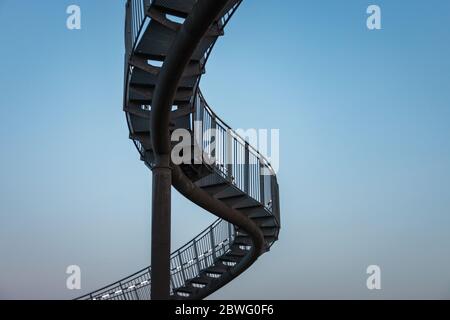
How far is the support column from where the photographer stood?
11117 mm

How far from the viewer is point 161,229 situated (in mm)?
11352

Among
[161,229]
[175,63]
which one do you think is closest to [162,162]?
[161,229]

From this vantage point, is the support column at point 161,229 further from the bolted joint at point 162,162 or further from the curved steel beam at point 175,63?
the curved steel beam at point 175,63

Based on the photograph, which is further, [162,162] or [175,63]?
[162,162]

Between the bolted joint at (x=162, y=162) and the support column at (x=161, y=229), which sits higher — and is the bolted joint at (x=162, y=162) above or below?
above

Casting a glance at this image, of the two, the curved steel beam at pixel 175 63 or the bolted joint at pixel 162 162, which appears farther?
the bolted joint at pixel 162 162

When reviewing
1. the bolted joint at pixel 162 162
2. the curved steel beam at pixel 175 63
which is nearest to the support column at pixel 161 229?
the bolted joint at pixel 162 162

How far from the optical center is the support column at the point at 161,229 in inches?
438

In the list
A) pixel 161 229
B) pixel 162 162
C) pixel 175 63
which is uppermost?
pixel 175 63

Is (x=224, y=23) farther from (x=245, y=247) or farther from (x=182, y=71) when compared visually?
(x=245, y=247)

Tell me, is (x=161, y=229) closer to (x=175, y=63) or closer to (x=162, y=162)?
(x=162, y=162)

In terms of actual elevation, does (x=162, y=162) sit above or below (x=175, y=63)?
below

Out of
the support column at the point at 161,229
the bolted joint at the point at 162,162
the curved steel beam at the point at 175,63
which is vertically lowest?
the support column at the point at 161,229

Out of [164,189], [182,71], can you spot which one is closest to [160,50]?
[182,71]
